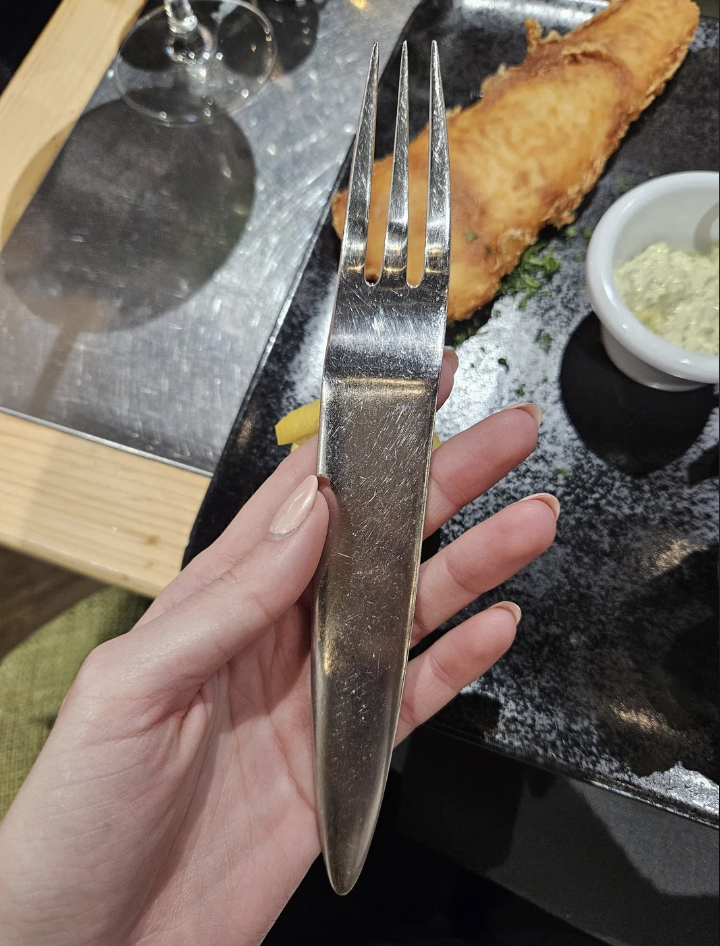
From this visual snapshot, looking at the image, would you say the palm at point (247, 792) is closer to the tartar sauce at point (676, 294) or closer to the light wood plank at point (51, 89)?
the tartar sauce at point (676, 294)

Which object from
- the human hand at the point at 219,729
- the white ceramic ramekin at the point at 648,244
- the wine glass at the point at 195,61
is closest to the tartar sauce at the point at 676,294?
the white ceramic ramekin at the point at 648,244

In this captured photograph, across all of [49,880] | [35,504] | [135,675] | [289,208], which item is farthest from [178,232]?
[49,880]

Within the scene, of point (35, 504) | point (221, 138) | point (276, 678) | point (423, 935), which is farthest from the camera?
point (221, 138)

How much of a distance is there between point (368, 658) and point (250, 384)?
52 centimetres

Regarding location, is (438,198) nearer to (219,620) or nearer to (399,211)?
(399,211)

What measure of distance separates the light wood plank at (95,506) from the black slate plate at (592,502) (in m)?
0.06

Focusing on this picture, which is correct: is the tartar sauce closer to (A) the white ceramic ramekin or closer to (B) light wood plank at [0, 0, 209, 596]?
(A) the white ceramic ramekin

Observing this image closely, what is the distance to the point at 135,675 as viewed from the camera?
22.9 inches

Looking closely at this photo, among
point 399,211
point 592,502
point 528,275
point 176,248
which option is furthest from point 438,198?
point 176,248

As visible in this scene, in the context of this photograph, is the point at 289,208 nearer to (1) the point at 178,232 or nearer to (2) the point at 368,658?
(1) the point at 178,232

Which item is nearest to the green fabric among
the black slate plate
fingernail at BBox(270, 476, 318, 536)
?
the black slate plate

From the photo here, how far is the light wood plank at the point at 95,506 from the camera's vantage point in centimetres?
97

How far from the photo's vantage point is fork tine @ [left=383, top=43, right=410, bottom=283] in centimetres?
77

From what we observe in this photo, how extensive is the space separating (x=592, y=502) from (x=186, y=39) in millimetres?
1134
